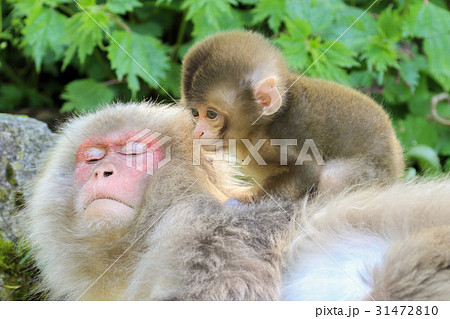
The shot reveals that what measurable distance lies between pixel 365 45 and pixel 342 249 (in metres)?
1.82

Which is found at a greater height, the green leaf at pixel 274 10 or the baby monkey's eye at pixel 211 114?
the baby monkey's eye at pixel 211 114

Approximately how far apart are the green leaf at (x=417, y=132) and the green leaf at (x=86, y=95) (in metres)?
1.88

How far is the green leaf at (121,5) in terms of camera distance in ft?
10.4

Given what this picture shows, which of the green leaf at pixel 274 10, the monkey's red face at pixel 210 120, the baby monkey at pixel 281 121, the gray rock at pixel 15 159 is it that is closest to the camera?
the baby monkey at pixel 281 121

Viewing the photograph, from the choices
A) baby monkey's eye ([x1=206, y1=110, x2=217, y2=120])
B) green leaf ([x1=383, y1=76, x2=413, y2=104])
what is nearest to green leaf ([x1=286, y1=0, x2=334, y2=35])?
green leaf ([x1=383, y1=76, x2=413, y2=104])

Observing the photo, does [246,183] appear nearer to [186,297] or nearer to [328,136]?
[328,136]

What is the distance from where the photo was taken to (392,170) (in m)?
2.15

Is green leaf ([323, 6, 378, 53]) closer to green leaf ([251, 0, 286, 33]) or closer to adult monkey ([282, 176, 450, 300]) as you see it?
green leaf ([251, 0, 286, 33])

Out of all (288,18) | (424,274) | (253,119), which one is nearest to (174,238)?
(253,119)

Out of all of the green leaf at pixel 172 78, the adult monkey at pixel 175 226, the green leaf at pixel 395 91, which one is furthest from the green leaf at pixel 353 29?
the adult monkey at pixel 175 226

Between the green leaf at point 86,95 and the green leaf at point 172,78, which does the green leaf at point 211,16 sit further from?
the green leaf at point 86,95

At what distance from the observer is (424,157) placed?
3207 millimetres

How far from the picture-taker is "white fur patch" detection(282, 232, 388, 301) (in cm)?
182

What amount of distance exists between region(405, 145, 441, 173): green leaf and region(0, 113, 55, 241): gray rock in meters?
2.03
